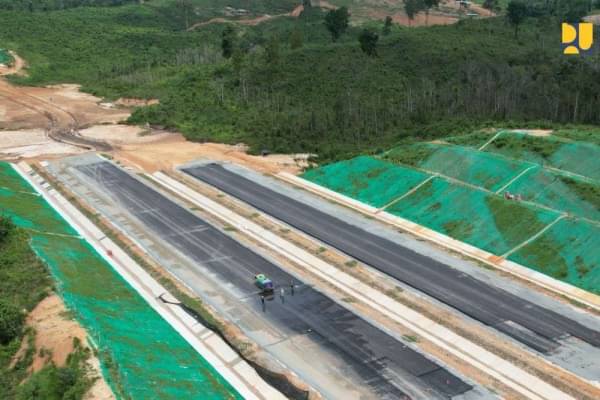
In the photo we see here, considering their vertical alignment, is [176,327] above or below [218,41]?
below

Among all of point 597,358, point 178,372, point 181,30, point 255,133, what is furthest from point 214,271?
point 181,30

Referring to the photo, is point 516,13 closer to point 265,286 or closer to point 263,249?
point 263,249

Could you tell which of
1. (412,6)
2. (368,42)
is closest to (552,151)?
(368,42)

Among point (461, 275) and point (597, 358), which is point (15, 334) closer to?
point (461, 275)

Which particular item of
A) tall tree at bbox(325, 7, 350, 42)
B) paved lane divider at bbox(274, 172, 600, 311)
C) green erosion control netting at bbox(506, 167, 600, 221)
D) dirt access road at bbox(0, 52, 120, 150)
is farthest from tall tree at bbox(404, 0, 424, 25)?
green erosion control netting at bbox(506, 167, 600, 221)
